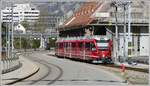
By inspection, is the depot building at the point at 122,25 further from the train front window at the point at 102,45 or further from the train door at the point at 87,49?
the train front window at the point at 102,45

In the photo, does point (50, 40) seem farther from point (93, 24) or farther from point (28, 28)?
point (93, 24)

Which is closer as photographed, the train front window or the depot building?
the train front window

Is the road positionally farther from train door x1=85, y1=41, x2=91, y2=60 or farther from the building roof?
the building roof

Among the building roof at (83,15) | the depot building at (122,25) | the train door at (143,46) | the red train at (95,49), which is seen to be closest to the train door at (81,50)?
the red train at (95,49)

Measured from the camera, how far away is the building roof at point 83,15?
Result: 87.9 metres

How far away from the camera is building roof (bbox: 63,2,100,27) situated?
87.9 m

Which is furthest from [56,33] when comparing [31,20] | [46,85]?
[46,85]

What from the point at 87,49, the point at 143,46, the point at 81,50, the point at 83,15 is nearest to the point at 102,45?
the point at 87,49

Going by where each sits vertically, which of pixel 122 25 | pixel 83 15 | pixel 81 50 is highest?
pixel 83 15

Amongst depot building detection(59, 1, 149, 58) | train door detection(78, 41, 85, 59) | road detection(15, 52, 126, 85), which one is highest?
depot building detection(59, 1, 149, 58)

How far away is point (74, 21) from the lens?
99875 millimetres

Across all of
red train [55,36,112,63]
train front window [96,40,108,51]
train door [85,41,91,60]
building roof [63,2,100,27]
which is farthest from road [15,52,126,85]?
building roof [63,2,100,27]

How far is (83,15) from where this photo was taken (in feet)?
315

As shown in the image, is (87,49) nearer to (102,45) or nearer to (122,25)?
(102,45)
